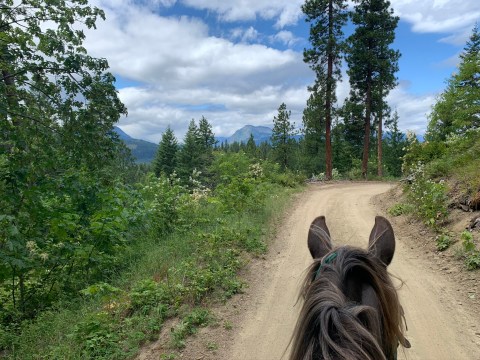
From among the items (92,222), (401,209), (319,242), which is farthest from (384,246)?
(401,209)

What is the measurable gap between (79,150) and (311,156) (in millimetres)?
42582

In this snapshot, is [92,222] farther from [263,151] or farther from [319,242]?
[263,151]

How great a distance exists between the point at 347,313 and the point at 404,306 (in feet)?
13.4

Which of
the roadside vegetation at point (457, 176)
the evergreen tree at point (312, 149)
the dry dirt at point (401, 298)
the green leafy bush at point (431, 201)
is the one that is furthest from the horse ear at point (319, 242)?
the evergreen tree at point (312, 149)

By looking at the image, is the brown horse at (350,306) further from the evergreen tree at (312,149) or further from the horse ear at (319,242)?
the evergreen tree at (312,149)

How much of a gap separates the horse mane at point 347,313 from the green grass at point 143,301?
9.52 ft

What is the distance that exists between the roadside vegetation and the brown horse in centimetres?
479

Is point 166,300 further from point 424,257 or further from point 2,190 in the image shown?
point 424,257

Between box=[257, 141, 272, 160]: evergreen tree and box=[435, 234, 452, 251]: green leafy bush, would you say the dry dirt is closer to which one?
box=[435, 234, 452, 251]: green leafy bush

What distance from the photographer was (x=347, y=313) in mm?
1389

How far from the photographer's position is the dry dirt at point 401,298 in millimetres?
3881

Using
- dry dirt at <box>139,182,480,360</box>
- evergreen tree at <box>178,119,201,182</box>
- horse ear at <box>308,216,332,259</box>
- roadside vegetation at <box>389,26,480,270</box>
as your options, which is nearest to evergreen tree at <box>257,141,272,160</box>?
evergreen tree at <box>178,119,201,182</box>

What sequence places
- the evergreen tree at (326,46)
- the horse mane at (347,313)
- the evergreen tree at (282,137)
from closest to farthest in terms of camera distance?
1. the horse mane at (347,313)
2. the evergreen tree at (326,46)
3. the evergreen tree at (282,137)

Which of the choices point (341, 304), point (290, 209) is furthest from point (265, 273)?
point (290, 209)
